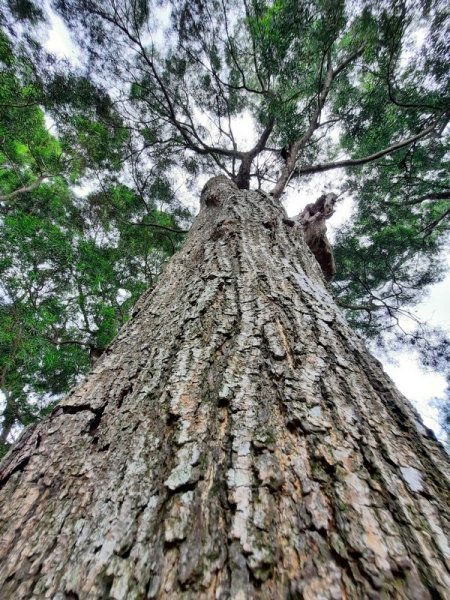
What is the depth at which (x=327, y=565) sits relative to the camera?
1.39 ft

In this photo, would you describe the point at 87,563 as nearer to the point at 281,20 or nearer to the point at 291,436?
the point at 291,436

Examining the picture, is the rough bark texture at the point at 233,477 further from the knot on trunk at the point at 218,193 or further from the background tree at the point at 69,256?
the background tree at the point at 69,256

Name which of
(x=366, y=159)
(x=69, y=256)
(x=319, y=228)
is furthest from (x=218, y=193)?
(x=69, y=256)

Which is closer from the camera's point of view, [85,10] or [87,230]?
[85,10]

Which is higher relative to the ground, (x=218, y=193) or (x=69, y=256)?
(x=69, y=256)

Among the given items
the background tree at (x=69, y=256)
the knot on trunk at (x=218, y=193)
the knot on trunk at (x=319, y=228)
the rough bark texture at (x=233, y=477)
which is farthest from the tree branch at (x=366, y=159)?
the rough bark texture at (x=233, y=477)

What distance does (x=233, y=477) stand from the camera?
1.87 feet

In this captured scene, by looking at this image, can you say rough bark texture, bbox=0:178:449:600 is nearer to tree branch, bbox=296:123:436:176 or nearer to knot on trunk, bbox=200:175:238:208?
knot on trunk, bbox=200:175:238:208

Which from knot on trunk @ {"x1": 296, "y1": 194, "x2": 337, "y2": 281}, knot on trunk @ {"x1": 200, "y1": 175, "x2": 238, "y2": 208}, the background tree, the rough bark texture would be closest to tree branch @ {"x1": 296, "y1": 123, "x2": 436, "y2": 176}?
knot on trunk @ {"x1": 296, "y1": 194, "x2": 337, "y2": 281}

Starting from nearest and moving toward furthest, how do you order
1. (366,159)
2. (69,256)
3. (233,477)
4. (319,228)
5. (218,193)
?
(233,477) → (218,193) → (319,228) → (366,159) → (69,256)

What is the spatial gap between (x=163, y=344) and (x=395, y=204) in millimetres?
6821

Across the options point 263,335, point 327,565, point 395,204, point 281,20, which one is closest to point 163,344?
point 263,335

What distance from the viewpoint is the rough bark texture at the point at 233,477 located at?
434mm

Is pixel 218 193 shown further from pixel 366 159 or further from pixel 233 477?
pixel 233 477
